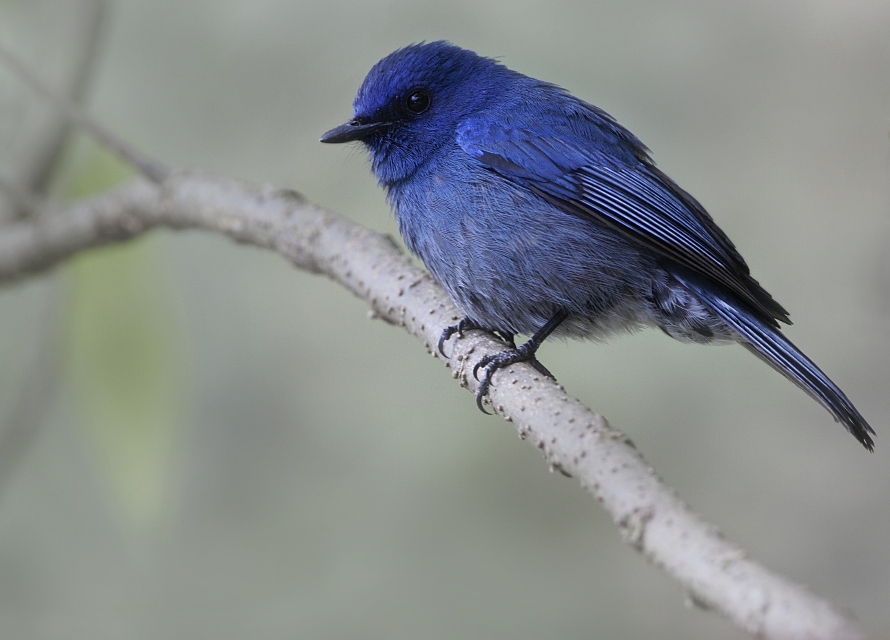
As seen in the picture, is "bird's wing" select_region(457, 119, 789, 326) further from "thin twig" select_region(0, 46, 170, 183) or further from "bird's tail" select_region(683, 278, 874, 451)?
"thin twig" select_region(0, 46, 170, 183)

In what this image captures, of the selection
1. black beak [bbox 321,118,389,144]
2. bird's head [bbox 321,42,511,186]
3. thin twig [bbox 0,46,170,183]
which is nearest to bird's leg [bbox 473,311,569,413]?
bird's head [bbox 321,42,511,186]

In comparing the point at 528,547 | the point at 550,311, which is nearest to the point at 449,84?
the point at 550,311

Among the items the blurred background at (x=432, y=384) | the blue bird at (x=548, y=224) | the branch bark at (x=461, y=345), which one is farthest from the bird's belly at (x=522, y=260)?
the blurred background at (x=432, y=384)

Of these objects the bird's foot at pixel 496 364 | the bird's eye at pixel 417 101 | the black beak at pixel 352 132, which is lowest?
the bird's foot at pixel 496 364

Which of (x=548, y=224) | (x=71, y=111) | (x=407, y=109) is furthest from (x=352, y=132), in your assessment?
(x=71, y=111)

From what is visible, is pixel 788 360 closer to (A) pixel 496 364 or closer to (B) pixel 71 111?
(A) pixel 496 364

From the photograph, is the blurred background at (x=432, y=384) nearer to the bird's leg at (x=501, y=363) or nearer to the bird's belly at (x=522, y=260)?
the bird's belly at (x=522, y=260)
